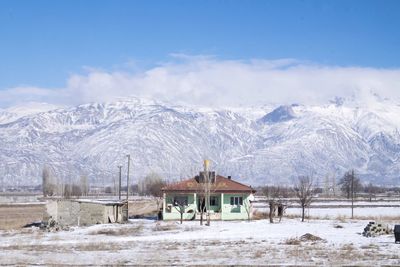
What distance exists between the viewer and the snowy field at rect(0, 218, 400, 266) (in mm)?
31125

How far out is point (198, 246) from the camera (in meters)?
38.2

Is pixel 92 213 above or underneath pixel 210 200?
underneath

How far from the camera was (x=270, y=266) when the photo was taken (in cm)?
2859

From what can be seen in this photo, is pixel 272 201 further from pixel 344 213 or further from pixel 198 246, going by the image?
pixel 198 246

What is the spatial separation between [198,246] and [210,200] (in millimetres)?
31649

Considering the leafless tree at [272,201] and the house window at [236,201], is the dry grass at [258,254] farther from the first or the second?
the house window at [236,201]

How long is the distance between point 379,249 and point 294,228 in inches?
722

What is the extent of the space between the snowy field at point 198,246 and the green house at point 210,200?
12.7 meters

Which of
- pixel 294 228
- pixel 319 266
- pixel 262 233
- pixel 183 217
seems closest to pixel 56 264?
pixel 319 266

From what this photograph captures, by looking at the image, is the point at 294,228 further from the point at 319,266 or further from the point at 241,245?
the point at 319,266

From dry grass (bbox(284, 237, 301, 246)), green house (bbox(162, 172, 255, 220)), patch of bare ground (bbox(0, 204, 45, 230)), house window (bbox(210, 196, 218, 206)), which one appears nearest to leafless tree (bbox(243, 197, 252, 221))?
green house (bbox(162, 172, 255, 220))

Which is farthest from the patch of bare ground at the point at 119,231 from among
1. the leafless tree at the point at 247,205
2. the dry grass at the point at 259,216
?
the dry grass at the point at 259,216

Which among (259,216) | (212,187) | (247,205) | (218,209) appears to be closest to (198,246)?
(212,187)

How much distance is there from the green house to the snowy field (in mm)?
12746
